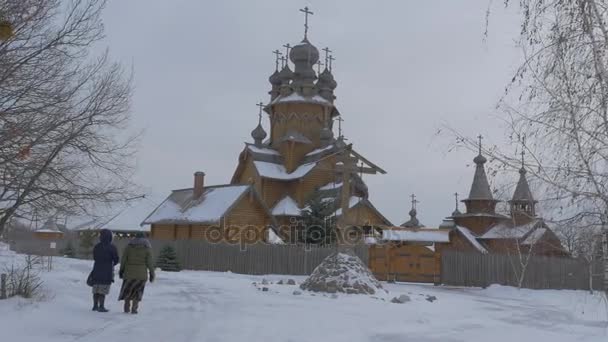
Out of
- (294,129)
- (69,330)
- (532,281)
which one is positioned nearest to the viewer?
(69,330)

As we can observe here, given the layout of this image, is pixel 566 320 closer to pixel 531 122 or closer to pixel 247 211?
pixel 531 122

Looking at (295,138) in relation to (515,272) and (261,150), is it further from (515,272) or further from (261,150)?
(515,272)

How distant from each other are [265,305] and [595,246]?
8.25 m

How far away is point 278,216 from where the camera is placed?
39281mm

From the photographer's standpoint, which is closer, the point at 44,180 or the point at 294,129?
the point at 44,180

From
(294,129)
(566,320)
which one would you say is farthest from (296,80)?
(566,320)

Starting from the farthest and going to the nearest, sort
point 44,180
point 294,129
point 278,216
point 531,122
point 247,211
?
point 294,129 → point 278,216 → point 247,211 → point 44,180 → point 531,122

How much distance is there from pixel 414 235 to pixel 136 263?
26226mm

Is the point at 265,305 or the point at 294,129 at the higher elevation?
the point at 294,129

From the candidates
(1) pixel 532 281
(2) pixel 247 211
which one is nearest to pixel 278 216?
(2) pixel 247 211

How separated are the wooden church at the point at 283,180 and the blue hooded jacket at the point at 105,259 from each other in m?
19.8

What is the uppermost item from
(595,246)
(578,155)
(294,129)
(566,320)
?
(294,129)

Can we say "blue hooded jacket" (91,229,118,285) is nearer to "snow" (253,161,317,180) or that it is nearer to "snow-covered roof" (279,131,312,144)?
"snow" (253,161,317,180)

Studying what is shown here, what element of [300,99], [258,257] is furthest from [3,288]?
[300,99]
